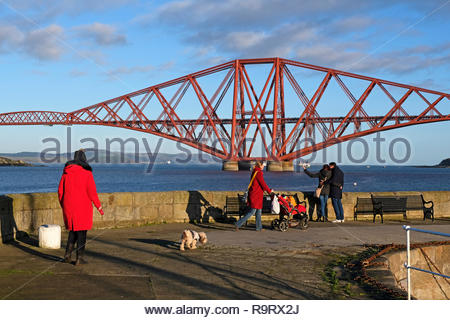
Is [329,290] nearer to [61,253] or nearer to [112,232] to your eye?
[61,253]

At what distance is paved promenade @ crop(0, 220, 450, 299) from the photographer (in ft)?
14.4

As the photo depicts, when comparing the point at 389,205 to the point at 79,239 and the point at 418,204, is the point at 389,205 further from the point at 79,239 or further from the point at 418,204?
the point at 79,239

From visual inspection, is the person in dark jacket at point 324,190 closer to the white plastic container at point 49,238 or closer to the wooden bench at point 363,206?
the wooden bench at point 363,206

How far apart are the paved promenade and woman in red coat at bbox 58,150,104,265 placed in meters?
0.31

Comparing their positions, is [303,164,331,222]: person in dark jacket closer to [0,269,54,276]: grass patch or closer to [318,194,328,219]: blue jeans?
[318,194,328,219]: blue jeans

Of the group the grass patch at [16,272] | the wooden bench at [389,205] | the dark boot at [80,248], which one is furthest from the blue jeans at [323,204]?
the grass patch at [16,272]

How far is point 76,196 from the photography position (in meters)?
5.58

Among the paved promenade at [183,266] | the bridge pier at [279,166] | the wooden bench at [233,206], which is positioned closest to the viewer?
the paved promenade at [183,266]

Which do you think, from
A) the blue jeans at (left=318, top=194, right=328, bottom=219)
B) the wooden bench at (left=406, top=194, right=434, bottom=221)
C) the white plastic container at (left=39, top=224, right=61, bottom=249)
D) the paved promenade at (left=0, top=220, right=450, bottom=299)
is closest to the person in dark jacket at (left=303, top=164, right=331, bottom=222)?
the blue jeans at (left=318, top=194, right=328, bottom=219)

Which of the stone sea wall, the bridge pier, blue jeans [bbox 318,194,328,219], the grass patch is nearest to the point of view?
the grass patch

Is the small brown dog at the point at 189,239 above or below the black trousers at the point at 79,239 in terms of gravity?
below

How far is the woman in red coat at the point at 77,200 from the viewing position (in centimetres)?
557
